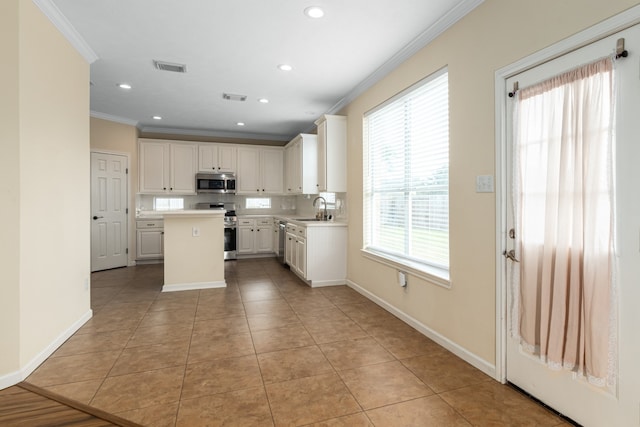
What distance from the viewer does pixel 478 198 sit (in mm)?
2369

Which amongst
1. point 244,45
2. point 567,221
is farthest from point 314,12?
point 567,221

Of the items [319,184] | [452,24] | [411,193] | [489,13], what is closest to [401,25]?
[452,24]

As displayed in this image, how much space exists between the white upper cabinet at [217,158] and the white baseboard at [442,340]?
4.44 metres

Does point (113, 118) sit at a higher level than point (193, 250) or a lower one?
higher

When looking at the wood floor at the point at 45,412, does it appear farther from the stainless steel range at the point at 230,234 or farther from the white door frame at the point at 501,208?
the stainless steel range at the point at 230,234

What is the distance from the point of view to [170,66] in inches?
144

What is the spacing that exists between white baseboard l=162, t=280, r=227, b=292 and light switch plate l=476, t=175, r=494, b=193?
3.64 metres

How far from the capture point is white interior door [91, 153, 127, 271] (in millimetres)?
5477

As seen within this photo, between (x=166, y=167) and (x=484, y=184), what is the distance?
19.9 ft

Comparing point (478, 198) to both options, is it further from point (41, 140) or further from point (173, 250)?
point (173, 250)

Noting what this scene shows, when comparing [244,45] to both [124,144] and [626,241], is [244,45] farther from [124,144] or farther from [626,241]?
[124,144]

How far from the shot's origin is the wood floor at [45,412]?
176 centimetres

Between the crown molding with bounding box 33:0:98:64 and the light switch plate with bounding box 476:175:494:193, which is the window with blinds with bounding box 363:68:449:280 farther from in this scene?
the crown molding with bounding box 33:0:98:64

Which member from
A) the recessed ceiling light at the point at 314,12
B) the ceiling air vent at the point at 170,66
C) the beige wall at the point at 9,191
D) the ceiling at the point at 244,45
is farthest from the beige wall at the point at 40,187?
the recessed ceiling light at the point at 314,12
